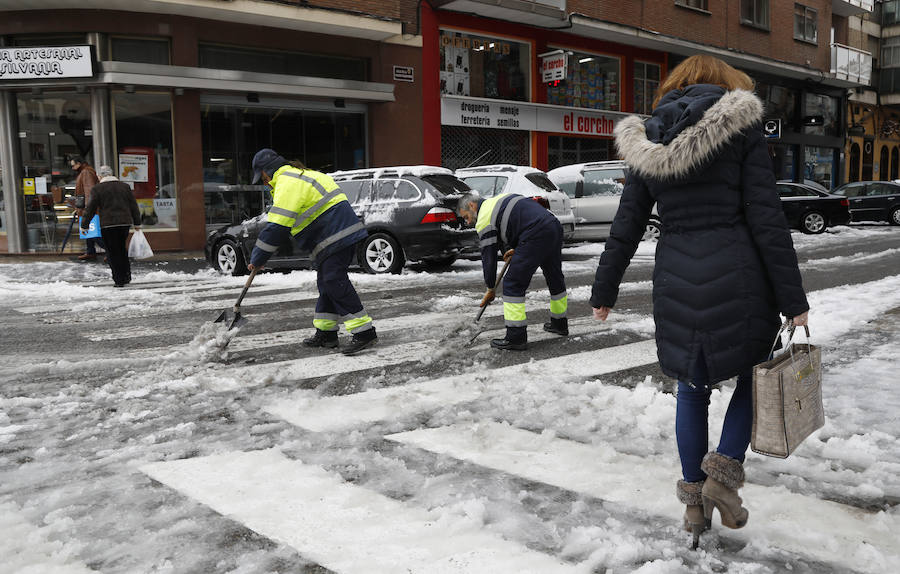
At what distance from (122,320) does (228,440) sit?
195 inches

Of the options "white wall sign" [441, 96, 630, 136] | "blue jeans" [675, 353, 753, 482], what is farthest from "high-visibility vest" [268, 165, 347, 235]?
"white wall sign" [441, 96, 630, 136]

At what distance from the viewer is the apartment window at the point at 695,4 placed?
1029 inches

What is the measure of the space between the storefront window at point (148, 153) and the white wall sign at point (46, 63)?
0.94 meters

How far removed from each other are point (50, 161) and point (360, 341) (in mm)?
12659

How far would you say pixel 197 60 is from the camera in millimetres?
16703

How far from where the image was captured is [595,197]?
645 inches

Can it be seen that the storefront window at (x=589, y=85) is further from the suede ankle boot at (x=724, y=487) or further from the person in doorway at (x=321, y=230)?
the suede ankle boot at (x=724, y=487)

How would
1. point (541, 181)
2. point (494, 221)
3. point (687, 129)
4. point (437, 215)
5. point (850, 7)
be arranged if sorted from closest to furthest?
point (687, 129) < point (494, 221) < point (437, 215) < point (541, 181) < point (850, 7)

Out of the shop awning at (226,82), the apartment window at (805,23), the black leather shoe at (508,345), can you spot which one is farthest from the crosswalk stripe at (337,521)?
the apartment window at (805,23)

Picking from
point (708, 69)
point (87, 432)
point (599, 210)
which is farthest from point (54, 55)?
point (708, 69)

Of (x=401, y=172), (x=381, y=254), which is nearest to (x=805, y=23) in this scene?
(x=401, y=172)

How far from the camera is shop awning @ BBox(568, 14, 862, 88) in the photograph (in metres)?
23.0

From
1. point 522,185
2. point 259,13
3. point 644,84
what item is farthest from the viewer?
point 644,84

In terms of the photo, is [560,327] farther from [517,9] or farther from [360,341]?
[517,9]
